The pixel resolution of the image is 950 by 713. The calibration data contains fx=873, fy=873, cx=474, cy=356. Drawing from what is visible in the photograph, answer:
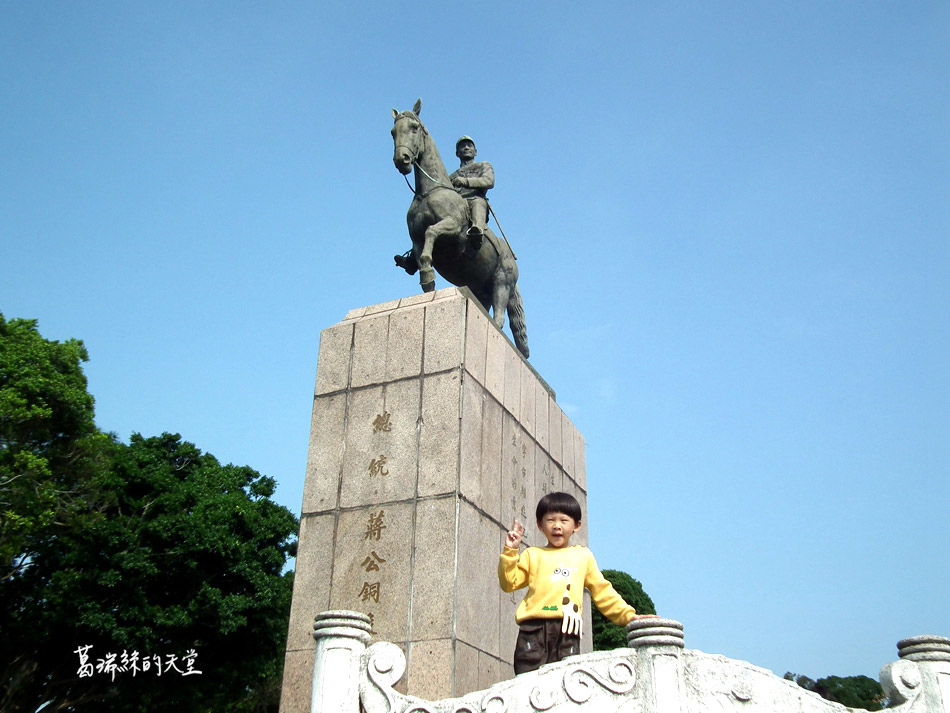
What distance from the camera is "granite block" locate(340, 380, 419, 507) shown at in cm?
726

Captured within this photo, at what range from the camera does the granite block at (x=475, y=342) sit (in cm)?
772

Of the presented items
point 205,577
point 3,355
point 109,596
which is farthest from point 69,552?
point 3,355

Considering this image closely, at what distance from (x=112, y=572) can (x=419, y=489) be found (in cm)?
1340

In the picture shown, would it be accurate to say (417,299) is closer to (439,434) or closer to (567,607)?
(439,434)

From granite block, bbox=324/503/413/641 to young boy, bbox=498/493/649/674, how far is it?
1836 mm

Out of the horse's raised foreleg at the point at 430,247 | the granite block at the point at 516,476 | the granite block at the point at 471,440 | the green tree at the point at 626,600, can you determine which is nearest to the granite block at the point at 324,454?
the granite block at the point at 471,440

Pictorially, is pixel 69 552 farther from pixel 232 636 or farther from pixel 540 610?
pixel 540 610

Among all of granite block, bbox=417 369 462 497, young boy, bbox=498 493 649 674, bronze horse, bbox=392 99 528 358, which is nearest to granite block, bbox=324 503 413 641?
granite block, bbox=417 369 462 497

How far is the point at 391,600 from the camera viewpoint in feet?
22.2

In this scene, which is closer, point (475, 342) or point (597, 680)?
point (597, 680)

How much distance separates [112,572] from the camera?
18.0 metres

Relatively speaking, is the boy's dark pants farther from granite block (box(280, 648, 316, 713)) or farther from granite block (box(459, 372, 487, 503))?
granite block (box(280, 648, 316, 713))

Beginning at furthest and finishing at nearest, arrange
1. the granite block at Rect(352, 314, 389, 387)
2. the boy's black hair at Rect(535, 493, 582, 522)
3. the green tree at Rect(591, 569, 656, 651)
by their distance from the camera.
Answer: the green tree at Rect(591, 569, 656, 651), the granite block at Rect(352, 314, 389, 387), the boy's black hair at Rect(535, 493, 582, 522)

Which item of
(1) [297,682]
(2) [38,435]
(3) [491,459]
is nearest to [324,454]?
(3) [491,459]
